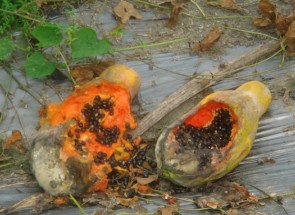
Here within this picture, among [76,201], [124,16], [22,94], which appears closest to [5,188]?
[76,201]

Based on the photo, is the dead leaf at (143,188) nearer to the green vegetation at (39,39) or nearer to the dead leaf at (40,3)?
the green vegetation at (39,39)

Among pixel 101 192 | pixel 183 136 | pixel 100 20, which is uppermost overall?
pixel 100 20

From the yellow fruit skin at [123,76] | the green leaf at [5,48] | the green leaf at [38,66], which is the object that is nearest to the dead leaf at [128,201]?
the yellow fruit skin at [123,76]

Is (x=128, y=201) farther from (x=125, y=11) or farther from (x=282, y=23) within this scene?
(x=282, y=23)

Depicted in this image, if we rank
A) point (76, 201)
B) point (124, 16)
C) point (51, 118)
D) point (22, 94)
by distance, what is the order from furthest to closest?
1. point (124, 16)
2. point (22, 94)
3. point (51, 118)
4. point (76, 201)

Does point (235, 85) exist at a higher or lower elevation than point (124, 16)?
lower

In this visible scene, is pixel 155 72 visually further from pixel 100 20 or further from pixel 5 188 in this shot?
pixel 5 188
